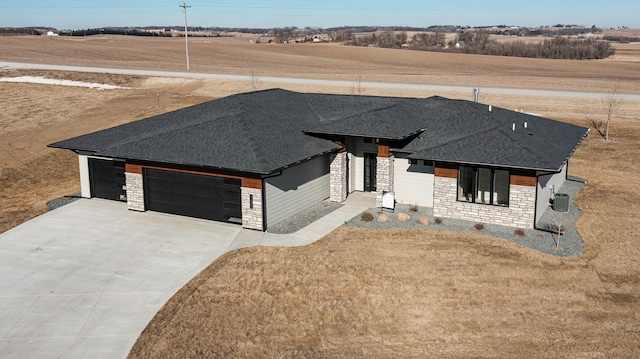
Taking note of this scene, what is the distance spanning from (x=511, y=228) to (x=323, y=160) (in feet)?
29.5

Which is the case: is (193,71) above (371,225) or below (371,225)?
above

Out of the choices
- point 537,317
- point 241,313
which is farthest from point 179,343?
point 537,317

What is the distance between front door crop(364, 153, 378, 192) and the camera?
2866 centimetres

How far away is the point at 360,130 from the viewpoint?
26.5 m

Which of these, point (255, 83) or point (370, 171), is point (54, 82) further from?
point (370, 171)

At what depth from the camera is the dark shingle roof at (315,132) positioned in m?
23.8

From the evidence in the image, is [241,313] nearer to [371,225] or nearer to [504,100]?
[371,225]

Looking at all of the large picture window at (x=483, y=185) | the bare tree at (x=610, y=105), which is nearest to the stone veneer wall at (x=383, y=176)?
the large picture window at (x=483, y=185)

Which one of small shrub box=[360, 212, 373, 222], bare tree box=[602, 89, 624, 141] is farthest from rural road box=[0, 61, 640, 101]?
small shrub box=[360, 212, 373, 222]

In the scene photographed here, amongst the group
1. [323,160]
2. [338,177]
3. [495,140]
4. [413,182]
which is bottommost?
[413,182]

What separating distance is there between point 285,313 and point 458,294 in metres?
5.37

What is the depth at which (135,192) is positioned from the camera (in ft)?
85.1

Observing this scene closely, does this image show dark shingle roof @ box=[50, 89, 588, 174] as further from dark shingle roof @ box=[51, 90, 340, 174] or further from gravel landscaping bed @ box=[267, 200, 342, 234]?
gravel landscaping bed @ box=[267, 200, 342, 234]

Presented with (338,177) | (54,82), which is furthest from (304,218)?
(54,82)
